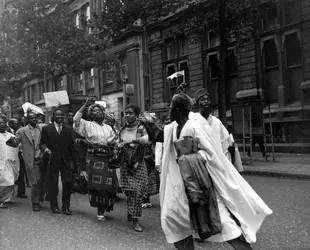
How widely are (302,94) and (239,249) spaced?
1383cm

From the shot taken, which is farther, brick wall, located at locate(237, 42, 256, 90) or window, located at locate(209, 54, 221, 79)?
window, located at locate(209, 54, 221, 79)

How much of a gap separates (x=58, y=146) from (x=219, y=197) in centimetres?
458

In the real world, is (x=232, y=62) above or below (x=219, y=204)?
above

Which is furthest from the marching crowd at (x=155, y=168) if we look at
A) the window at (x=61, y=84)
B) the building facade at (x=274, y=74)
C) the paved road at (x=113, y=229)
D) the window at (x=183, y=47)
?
the window at (x=61, y=84)

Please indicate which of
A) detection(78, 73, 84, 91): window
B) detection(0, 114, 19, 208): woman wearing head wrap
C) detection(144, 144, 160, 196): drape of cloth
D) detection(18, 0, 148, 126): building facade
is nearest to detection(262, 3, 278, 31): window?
detection(18, 0, 148, 126): building facade

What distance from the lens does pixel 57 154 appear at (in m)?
7.88

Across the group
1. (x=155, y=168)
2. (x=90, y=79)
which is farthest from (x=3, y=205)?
(x=90, y=79)

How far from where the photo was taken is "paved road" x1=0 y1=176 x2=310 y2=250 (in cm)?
530

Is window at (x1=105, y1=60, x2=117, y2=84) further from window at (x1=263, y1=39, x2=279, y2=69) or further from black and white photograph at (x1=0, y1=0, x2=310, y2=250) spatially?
window at (x1=263, y1=39, x2=279, y2=69)

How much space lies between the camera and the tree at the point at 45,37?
20.5 metres

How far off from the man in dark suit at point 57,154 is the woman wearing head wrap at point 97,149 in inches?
38.7

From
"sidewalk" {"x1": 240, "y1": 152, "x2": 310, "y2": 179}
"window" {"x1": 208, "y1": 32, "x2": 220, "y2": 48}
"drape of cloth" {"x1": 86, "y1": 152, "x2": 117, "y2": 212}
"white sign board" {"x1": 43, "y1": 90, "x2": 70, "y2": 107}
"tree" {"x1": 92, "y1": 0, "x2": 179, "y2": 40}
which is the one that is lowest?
"sidewalk" {"x1": 240, "y1": 152, "x2": 310, "y2": 179}

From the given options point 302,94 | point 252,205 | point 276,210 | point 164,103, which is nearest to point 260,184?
point 276,210

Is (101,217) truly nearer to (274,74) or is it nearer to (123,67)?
(274,74)
